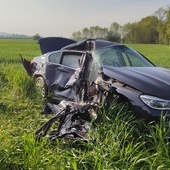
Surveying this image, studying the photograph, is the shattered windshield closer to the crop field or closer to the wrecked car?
the wrecked car

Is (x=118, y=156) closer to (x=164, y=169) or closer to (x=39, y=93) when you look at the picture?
(x=164, y=169)

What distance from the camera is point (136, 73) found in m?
3.78

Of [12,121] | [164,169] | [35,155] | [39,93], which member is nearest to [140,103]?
[164,169]

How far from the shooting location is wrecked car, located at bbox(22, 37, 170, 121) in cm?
328

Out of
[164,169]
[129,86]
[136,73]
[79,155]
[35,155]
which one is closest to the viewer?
[164,169]

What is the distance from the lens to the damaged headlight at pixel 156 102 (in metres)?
3.16

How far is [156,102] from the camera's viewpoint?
10.5 ft

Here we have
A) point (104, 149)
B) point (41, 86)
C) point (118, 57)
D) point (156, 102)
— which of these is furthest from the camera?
point (41, 86)

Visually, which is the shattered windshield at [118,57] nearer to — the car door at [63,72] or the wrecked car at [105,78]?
the wrecked car at [105,78]

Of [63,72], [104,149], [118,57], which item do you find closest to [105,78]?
[118,57]

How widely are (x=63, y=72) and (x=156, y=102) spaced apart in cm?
262

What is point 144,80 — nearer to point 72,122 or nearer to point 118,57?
point 72,122

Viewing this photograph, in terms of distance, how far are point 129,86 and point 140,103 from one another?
1.06ft

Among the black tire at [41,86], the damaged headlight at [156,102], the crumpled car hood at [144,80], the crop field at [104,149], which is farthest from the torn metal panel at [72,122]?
the black tire at [41,86]
